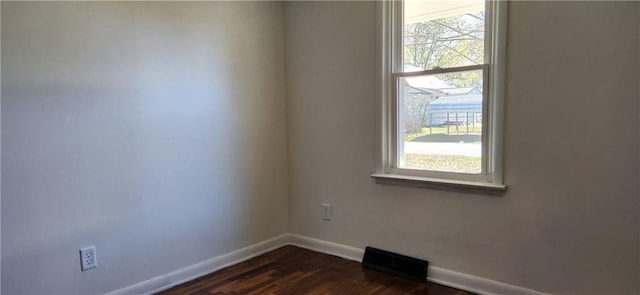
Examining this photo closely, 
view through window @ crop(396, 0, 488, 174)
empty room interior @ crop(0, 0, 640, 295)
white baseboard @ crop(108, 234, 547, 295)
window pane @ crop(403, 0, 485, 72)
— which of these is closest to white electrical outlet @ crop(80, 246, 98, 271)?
empty room interior @ crop(0, 0, 640, 295)

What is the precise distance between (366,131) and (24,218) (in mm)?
1998

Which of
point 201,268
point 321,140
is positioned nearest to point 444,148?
point 321,140

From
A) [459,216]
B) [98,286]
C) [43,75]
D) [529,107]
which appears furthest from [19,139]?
[529,107]

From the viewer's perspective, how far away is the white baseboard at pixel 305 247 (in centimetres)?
239

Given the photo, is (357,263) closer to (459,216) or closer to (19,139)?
(459,216)

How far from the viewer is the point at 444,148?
2561mm

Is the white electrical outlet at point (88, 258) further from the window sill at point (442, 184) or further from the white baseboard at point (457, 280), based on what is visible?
the window sill at point (442, 184)

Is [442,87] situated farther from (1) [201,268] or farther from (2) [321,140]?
(1) [201,268]

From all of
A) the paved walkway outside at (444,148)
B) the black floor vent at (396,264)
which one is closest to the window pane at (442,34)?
the paved walkway outside at (444,148)

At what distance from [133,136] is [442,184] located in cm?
184

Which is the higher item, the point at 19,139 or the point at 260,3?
the point at 260,3

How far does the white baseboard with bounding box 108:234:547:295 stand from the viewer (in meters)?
2.39

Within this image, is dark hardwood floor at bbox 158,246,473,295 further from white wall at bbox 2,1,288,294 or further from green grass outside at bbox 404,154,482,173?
green grass outside at bbox 404,154,482,173

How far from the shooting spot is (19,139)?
1.96m
